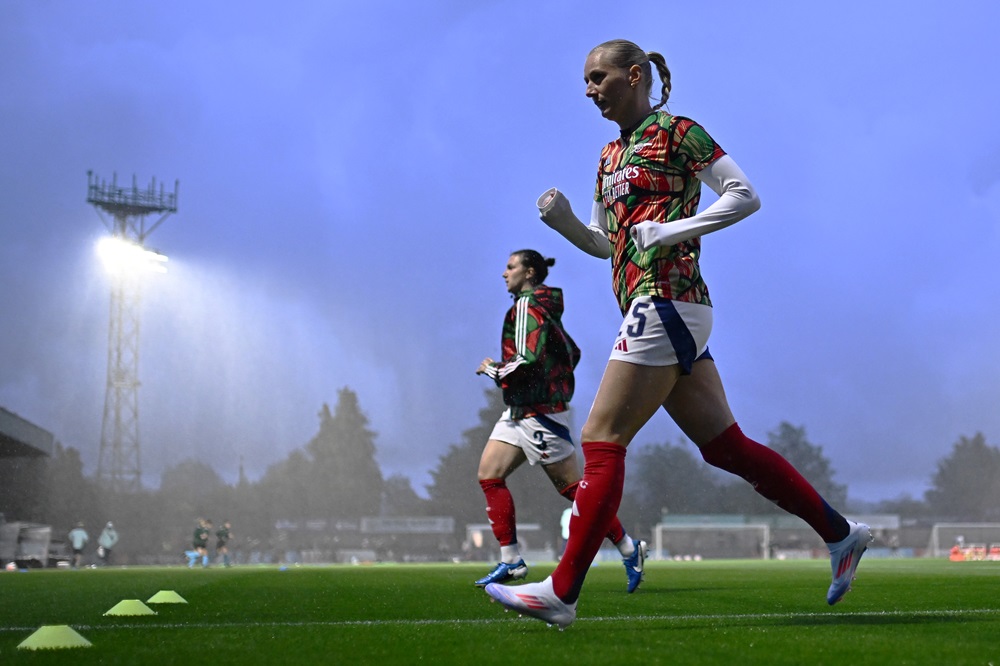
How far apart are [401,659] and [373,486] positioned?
348 feet

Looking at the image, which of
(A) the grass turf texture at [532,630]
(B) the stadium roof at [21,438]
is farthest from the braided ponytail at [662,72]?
(B) the stadium roof at [21,438]

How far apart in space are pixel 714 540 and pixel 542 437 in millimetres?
55828

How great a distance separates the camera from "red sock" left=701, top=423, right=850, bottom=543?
4.36m

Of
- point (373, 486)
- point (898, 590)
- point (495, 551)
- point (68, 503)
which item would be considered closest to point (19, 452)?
point (495, 551)

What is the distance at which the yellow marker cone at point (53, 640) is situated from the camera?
350 cm

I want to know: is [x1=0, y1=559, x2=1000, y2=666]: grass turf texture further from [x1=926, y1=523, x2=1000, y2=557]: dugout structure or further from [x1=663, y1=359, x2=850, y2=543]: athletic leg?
[x1=926, y1=523, x2=1000, y2=557]: dugout structure

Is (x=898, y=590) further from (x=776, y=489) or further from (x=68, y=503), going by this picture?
(x=68, y=503)

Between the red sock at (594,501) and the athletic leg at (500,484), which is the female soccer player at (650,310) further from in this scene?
the athletic leg at (500,484)

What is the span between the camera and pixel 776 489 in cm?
441

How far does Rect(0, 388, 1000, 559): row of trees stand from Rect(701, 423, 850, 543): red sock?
49806 millimetres

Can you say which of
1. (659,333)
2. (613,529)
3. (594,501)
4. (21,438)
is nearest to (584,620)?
(594,501)

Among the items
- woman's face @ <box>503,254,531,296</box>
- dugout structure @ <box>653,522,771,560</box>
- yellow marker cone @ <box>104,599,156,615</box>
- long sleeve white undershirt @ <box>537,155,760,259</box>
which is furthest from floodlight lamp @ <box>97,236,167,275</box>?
long sleeve white undershirt @ <box>537,155,760,259</box>

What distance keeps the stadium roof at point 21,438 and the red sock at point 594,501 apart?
3422 cm

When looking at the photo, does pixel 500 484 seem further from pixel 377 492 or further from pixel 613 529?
pixel 377 492
